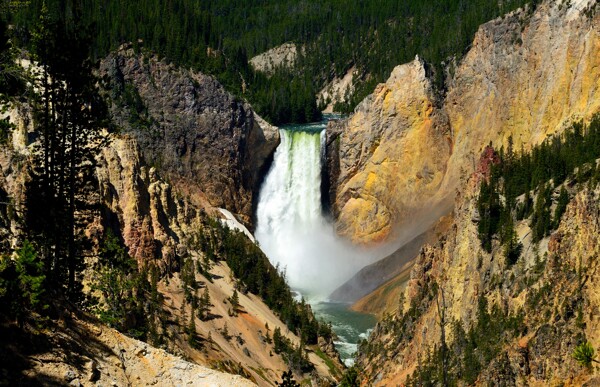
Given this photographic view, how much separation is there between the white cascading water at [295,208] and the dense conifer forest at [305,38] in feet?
41.2

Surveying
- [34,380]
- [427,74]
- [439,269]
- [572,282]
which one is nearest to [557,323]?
[572,282]

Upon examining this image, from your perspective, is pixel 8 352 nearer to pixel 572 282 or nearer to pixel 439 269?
pixel 572 282

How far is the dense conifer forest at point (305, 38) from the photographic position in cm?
10362

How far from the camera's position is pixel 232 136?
10181cm

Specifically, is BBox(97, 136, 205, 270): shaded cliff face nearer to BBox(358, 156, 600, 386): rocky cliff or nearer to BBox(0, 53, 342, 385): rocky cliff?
Result: BBox(0, 53, 342, 385): rocky cliff

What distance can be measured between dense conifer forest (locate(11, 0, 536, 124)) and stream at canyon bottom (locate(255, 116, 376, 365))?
41.5 ft

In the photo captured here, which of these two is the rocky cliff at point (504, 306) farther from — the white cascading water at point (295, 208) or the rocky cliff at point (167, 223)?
the white cascading water at point (295, 208)

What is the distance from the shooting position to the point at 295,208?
10762 cm

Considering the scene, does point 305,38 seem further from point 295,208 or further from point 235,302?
point 235,302

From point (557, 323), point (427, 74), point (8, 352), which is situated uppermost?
point (427, 74)

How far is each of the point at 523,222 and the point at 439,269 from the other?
979 cm

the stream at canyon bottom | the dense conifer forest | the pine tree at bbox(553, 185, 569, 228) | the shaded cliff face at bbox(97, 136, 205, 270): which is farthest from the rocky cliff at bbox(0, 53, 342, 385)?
the pine tree at bbox(553, 185, 569, 228)

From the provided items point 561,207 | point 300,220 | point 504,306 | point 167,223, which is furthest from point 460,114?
point 504,306

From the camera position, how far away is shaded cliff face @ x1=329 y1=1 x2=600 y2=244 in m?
80.7
